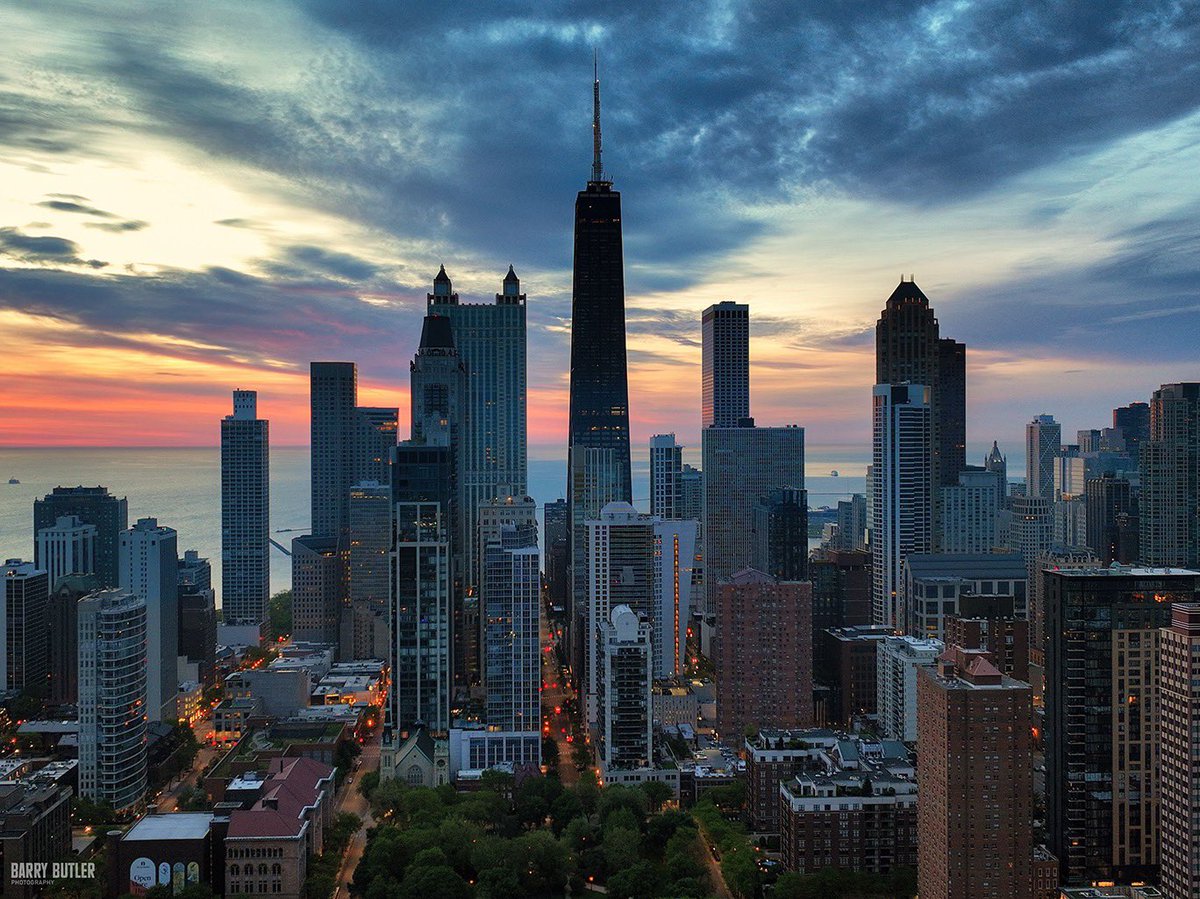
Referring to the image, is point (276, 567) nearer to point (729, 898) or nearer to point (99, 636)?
point (99, 636)

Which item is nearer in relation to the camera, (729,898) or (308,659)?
(729,898)

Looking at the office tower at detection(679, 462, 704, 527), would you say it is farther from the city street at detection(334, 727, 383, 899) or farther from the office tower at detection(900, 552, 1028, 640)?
the city street at detection(334, 727, 383, 899)

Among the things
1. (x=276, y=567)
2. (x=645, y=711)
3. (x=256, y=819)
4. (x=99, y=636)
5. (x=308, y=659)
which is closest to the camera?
(x=256, y=819)

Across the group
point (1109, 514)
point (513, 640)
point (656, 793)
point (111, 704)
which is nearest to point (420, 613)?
point (513, 640)

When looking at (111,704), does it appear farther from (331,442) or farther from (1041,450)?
(1041,450)

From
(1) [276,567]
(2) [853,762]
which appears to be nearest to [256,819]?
(2) [853,762]

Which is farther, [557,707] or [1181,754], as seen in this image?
[557,707]

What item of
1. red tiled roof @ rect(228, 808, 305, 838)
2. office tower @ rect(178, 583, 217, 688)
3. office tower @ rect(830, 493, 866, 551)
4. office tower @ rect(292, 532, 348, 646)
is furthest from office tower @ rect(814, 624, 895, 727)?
office tower @ rect(830, 493, 866, 551)
